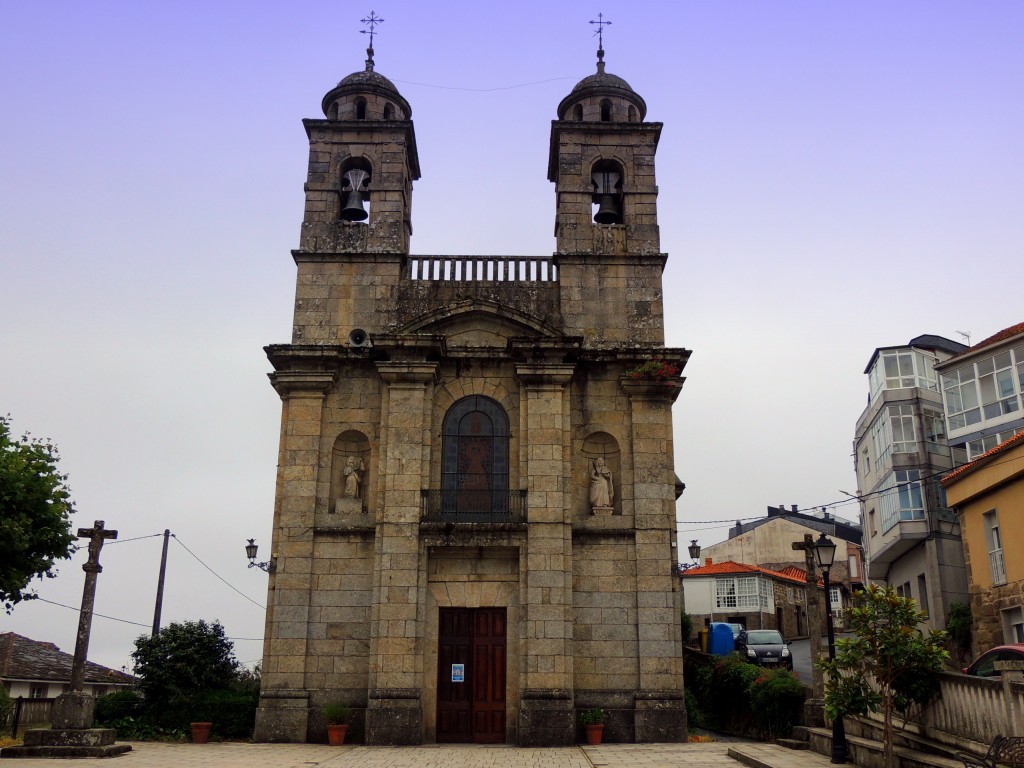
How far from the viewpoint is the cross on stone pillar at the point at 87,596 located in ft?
57.9

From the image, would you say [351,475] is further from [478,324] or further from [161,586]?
[161,586]

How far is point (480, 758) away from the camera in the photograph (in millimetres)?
16469

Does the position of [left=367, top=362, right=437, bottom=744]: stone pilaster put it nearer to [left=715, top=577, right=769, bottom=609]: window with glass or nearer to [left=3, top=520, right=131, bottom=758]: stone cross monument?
[left=3, top=520, right=131, bottom=758]: stone cross monument

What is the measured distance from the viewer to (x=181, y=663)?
20.3m

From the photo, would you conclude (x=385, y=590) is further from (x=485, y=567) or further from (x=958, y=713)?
(x=958, y=713)

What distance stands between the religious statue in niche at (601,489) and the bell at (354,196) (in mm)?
8867

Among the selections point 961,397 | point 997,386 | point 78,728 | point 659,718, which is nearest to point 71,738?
point 78,728

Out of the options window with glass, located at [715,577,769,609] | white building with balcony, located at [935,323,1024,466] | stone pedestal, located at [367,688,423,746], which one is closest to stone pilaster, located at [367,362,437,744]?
stone pedestal, located at [367,688,423,746]

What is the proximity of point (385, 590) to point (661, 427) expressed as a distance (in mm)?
7119

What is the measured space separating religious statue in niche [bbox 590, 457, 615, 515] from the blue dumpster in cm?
1253

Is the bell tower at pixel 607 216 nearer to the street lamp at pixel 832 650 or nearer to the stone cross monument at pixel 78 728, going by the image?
the street lamp at pixel 832 650

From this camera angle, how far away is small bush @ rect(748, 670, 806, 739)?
2052cm

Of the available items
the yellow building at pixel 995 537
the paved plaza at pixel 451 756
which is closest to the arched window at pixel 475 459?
the paved plaza at pixel 451 756

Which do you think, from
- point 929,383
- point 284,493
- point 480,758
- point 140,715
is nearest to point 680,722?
point 480,758
